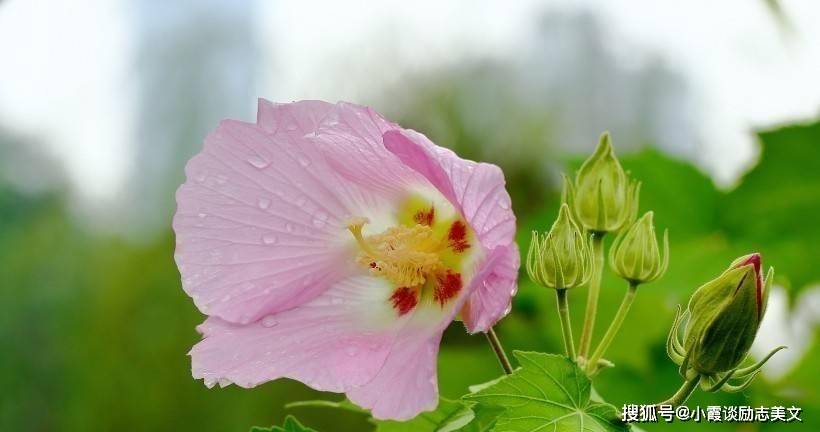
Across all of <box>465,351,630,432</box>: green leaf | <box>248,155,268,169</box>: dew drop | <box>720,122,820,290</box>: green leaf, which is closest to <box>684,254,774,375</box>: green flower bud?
<box>465,351,630,432</box>: green leaf

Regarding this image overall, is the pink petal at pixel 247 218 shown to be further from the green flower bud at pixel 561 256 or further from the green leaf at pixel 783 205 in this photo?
the green leaf at pixel 783 205

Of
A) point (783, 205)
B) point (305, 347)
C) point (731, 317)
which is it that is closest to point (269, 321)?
point (305, 347)

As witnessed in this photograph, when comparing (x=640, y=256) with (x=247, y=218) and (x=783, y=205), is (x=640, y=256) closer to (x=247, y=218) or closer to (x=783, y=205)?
(x=247, y=218)

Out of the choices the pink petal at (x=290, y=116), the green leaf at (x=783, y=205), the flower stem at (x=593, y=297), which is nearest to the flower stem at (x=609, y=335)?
the flower stem at (x=593, y=297)

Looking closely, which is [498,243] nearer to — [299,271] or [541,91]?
[299,271]

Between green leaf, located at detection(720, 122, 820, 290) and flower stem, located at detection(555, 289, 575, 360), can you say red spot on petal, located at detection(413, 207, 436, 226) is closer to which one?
flower stem, located at detection(555, 289, 575, 360)

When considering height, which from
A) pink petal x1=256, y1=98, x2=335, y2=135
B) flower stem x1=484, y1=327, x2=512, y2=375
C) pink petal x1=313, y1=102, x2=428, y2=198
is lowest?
flower stem x1=484, y1=327, x2=512, y2=375
